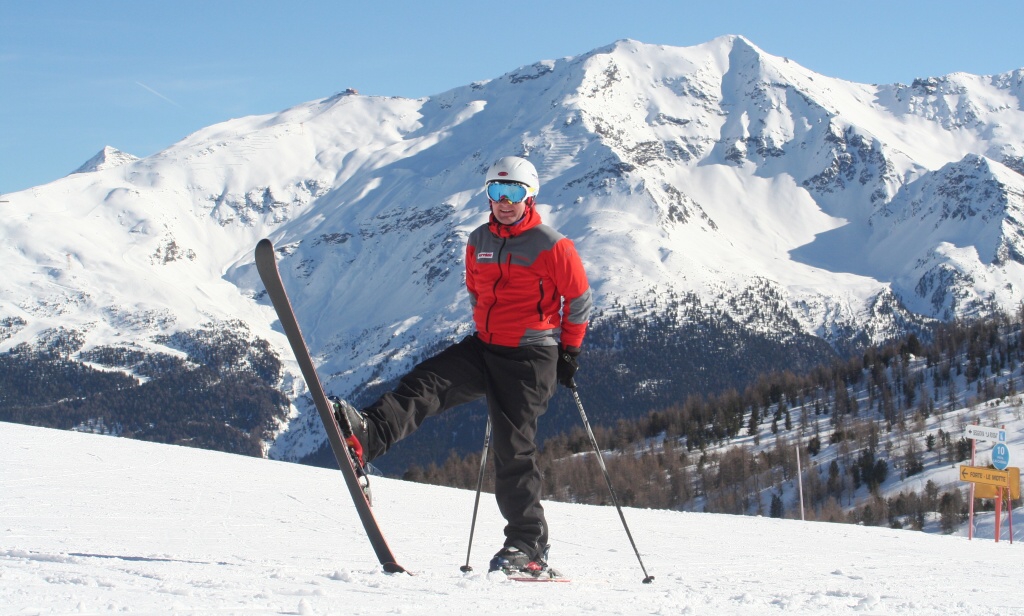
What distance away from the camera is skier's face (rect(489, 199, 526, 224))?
20.7 ft

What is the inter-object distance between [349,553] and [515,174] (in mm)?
3068

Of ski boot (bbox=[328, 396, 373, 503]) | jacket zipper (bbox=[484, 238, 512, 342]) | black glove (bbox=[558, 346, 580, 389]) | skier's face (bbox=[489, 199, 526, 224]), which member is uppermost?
skier's face (bbox=[489, 199, 526, 224])

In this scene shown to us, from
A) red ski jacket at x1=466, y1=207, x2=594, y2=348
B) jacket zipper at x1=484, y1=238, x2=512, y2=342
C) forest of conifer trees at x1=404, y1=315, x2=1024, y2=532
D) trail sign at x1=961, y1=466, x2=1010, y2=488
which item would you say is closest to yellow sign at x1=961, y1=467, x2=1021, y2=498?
trail sign at x1=961, y1=466, x2=1010, y2=488

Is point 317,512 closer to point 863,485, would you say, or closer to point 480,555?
point 480,555

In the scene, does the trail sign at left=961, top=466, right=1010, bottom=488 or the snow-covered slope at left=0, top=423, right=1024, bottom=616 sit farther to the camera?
the trail sign at left=961, top=466, right=1010, bottom=488

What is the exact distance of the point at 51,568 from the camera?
4.92 m

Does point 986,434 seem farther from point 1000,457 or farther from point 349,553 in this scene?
point 349,553

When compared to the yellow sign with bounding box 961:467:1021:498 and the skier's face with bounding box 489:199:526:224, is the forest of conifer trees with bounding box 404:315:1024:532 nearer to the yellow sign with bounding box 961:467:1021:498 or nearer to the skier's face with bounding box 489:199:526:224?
the yellow sign with bounding box 961:467:1021:498

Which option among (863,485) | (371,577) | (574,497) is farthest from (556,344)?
(863,485)

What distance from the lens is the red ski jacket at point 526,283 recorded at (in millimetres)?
6312

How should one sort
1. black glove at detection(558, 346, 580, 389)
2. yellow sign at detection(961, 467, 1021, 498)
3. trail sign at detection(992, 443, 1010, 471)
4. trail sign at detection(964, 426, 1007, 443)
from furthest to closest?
trail sign at detection(992, 443, 1010, 471) → trail sign at detection(964, 426, 1007, 443) → yellow sign at detection(961, 467, 1021, 498) → black glove at detection(558, 346, 580, 389)

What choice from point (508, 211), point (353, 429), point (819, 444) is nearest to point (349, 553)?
point (353, 429)

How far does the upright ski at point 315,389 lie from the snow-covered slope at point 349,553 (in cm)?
20

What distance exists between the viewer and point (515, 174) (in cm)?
638
